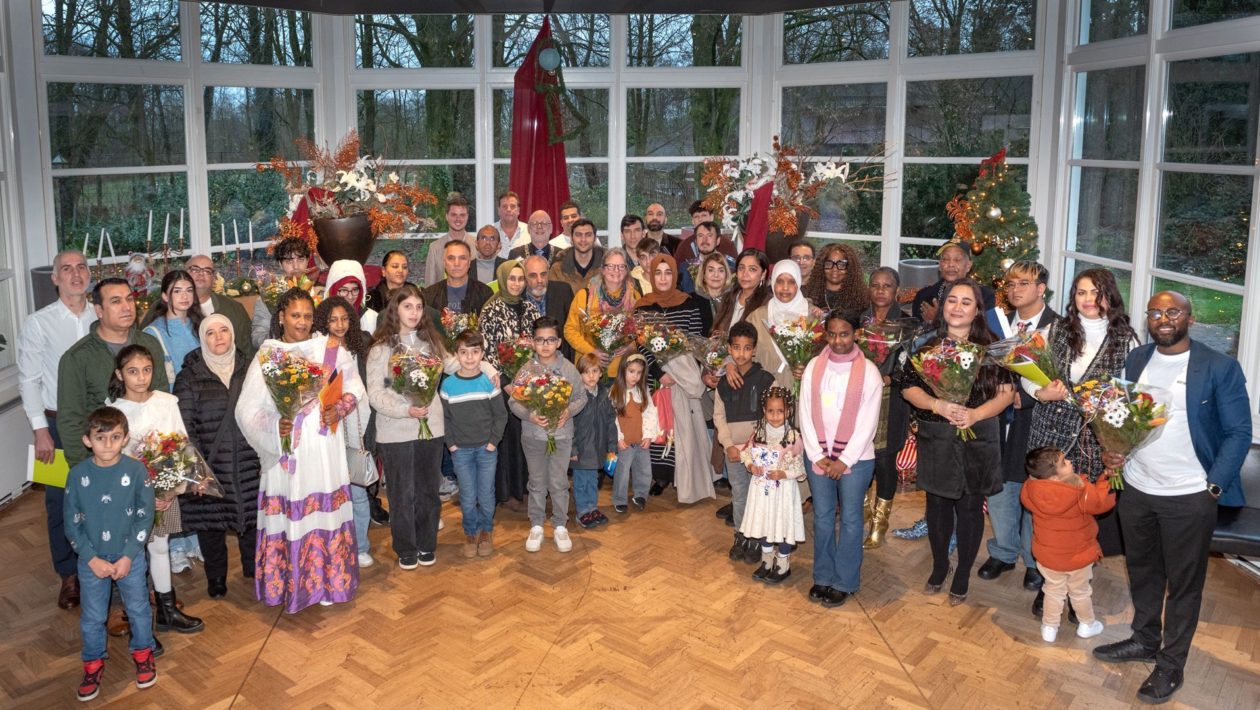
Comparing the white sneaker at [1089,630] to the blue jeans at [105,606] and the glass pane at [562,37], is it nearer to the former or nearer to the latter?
the blue jeans at [105,606]

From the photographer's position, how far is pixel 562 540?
19.2ft

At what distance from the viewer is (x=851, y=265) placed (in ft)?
19.9

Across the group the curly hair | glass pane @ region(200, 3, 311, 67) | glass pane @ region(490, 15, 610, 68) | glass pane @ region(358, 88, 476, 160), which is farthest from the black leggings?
glass pane @ region(200, 3, 311, 67)

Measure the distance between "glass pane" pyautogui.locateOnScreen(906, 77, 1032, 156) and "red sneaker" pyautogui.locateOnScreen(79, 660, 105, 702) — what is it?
7.41 meters

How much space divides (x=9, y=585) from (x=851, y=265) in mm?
4936

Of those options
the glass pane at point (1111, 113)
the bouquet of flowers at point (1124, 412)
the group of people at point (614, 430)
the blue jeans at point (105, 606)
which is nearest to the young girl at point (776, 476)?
the group of people at point (614, 430)

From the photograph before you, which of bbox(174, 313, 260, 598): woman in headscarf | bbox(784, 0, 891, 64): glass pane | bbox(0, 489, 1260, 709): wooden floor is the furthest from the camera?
bbox(784, 0, 891, 64): glass pane

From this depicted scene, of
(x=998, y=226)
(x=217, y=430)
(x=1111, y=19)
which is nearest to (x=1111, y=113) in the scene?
(x=1111, y=19)

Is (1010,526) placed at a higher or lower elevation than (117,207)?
lower

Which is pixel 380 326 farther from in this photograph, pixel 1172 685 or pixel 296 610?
pixel 1172 685

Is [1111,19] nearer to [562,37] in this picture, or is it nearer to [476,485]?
[562,37]

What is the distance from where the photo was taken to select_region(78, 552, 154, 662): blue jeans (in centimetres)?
433

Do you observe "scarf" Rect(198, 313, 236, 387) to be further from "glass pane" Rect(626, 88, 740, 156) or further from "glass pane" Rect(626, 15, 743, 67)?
"glass pane" Rect(626, 15, 743, 67)

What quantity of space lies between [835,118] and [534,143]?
284cm
